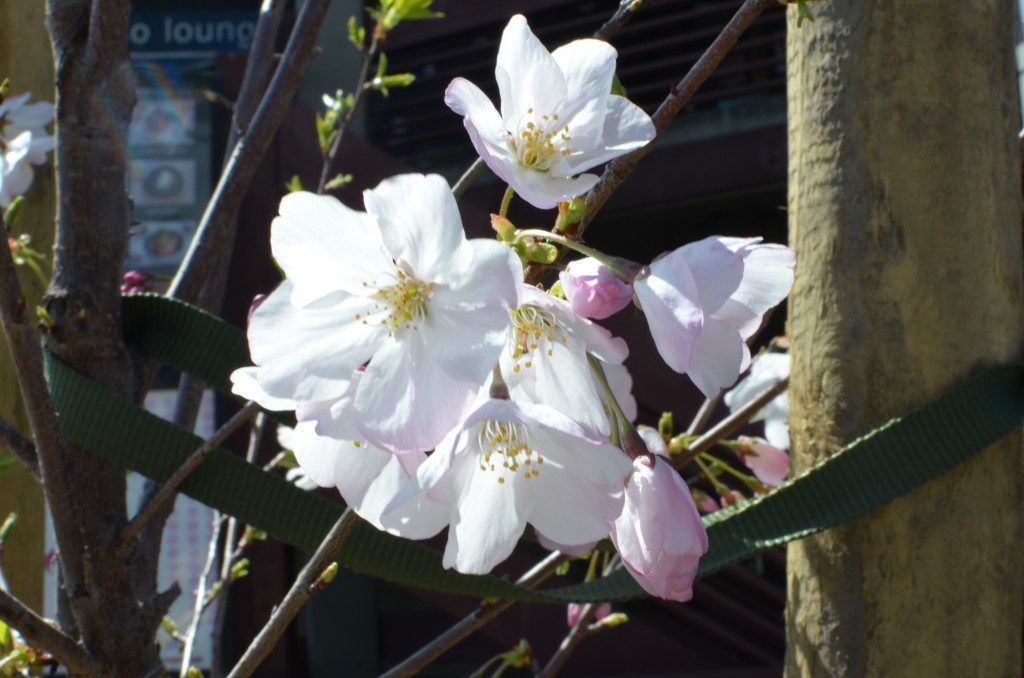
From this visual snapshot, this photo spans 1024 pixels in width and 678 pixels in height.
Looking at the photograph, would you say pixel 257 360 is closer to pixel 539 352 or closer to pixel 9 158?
pixel 539 352

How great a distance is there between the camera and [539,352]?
65 centimetres

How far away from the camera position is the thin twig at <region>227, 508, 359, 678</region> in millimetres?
682

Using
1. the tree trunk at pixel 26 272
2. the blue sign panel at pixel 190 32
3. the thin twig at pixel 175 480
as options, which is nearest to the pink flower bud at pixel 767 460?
the thin twig at pixel 175 480

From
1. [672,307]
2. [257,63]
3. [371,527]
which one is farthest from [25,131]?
[672,307]

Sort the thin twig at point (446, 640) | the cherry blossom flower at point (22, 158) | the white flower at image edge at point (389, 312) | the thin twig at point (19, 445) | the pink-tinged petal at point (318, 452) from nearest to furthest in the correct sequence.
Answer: the white flower at image edge at point (389, 312)
the pink-tinged petal at point (318, 452)
the thin twig at point (19, 445)
the thin twig at point (446, 640)
the cherry blossom flower at point (22, 158)

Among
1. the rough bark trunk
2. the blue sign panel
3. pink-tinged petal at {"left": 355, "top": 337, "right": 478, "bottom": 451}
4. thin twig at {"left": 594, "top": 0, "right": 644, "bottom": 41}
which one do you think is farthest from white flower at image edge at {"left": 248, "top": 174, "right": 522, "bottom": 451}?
the blue sign panel

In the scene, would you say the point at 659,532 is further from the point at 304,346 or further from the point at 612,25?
the point at 612,25

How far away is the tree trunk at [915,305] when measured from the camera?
3.51 ft

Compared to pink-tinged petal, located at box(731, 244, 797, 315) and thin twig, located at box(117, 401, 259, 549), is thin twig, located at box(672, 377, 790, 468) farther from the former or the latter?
pink-tinged petal, located at box(731, 244, 797, 315)

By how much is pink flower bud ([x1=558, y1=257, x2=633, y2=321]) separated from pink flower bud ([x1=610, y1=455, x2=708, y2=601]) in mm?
113

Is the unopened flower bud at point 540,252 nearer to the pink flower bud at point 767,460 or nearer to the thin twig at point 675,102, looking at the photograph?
the thin twig at point 675,102

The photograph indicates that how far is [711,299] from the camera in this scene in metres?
0.62

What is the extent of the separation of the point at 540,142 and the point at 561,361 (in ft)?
0.46

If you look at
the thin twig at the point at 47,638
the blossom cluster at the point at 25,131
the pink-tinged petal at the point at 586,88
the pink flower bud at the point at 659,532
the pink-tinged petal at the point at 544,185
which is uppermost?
the blossom cluster at the point at 25,131
